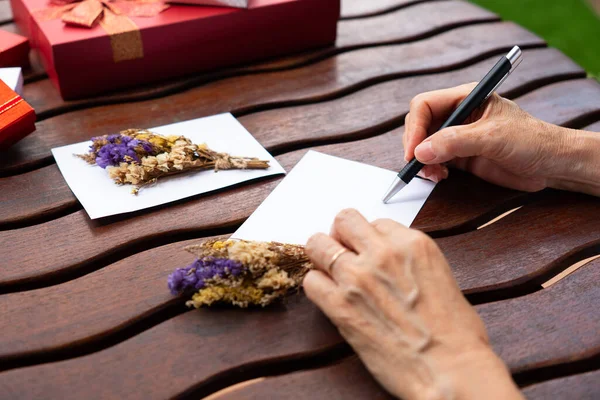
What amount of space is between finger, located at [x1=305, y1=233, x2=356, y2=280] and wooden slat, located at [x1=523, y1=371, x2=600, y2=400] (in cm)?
29

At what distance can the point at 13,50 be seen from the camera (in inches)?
58.2

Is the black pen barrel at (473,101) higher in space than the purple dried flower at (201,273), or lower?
higher

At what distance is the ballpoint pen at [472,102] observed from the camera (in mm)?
1146

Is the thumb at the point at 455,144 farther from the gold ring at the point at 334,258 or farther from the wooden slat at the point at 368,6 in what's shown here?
the wooden slat at the point at 368,6

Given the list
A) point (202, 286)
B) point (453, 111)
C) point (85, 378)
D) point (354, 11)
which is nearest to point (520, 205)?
point (453, 111)

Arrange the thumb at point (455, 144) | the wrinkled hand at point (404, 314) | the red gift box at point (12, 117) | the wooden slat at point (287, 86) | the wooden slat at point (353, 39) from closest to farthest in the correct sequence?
1. the wrinkled hand at point (404, 314)
2. the thumb at point (455, 144)
3. the red gift box at point (12, 117)
4. the wooden slat at point (287, 86)
5. the wooden slat at point (353, 39)

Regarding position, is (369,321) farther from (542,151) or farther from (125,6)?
(125,6)

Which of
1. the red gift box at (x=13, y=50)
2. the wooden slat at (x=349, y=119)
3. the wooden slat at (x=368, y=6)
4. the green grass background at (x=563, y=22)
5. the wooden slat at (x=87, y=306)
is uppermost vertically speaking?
the red gift box at (x=13, y=50)

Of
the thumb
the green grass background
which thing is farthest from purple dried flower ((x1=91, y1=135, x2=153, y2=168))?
the green grass background

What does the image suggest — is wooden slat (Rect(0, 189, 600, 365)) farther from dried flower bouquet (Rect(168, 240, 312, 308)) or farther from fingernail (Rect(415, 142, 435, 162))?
fingernail (Rect(415, 142, 435, 162))

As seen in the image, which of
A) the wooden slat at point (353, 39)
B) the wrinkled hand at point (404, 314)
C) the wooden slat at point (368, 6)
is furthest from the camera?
the wooden slat at point (368, 6)

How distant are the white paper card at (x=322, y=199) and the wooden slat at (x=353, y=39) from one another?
17.1 inches

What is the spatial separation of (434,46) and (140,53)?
2.53ft

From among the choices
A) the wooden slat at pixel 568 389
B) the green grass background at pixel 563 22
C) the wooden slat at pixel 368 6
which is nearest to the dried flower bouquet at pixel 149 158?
the wooden slat at pixel 568 389
